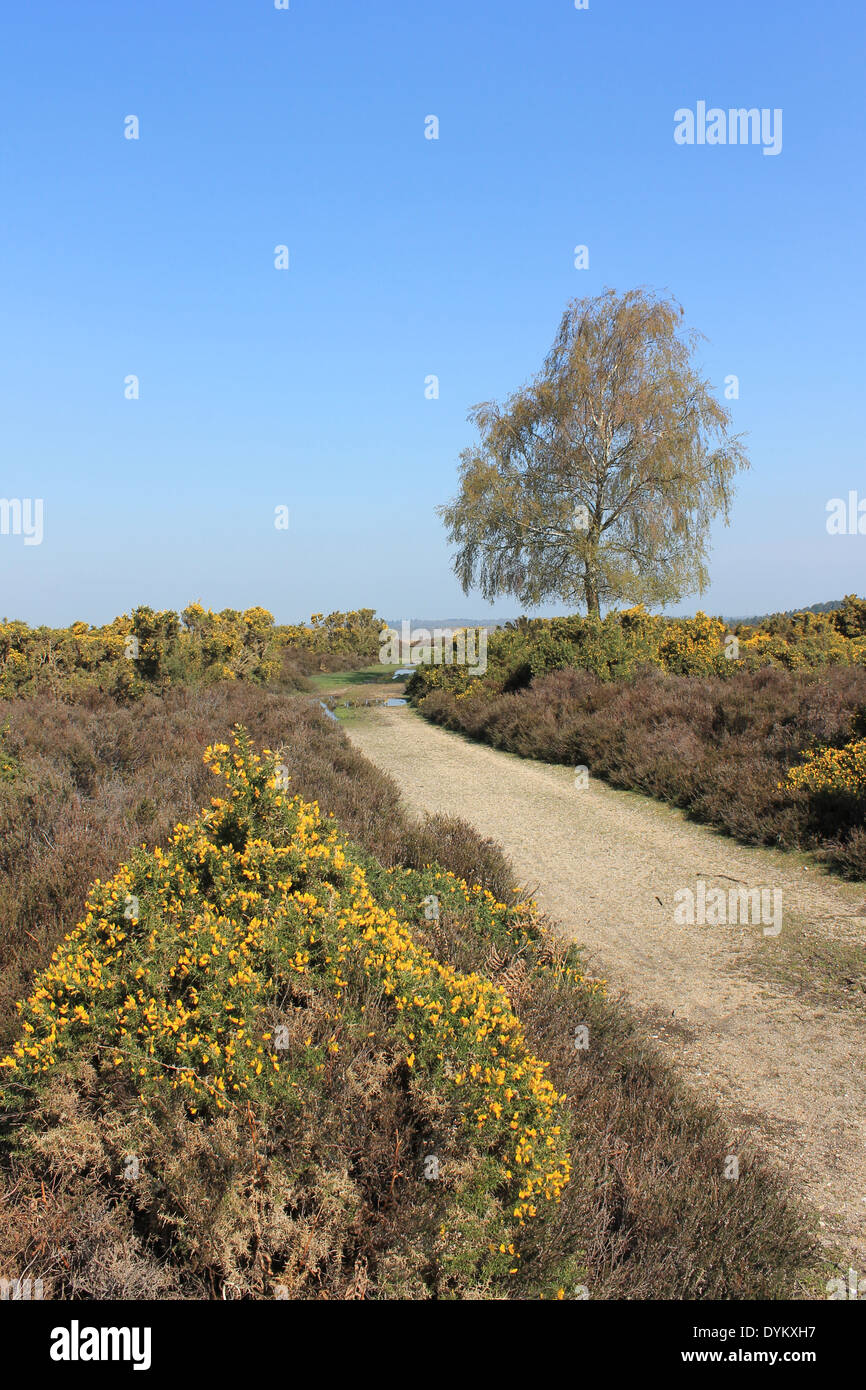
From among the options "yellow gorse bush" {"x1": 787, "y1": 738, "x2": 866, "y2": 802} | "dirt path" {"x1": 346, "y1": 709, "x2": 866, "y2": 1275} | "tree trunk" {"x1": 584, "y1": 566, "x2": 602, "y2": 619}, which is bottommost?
"dirt path" {"x1": 346, "y1": 709, "x2": 866, "y2": 1275}

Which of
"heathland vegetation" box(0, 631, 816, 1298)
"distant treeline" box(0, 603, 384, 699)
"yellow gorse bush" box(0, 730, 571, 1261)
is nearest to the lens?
"heathland vegetation" box(0, 631, 816, 1298)

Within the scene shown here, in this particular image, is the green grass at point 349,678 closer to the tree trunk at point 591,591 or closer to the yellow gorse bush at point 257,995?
the tree trunk at point 591,591

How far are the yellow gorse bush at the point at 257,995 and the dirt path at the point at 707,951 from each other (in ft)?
4.48

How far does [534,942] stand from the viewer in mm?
4422

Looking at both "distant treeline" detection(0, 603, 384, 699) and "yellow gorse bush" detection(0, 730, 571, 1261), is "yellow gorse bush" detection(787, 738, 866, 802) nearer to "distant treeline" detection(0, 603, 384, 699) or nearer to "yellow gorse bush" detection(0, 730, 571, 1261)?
"yellow gorse bush" detection(0, 730, 571, 1261)

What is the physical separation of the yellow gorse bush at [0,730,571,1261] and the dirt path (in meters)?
1.37

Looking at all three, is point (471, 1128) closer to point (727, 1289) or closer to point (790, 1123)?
point (727, 1289)

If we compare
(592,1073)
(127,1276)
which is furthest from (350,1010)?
(592,1073)

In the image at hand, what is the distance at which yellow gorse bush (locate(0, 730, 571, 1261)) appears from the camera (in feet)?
7.64

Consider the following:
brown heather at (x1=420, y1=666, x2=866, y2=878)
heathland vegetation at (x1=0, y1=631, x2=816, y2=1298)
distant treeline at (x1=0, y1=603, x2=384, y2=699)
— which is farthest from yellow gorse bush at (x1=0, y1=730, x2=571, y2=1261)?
distant treeline at (x1=0, y1=603, x2=384, y2=699)

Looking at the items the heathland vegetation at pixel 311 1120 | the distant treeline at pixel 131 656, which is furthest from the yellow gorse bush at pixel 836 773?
the distant treeline at pixel 131 656

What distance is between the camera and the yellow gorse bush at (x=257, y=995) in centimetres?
233

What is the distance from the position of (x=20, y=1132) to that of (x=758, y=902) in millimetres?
5300

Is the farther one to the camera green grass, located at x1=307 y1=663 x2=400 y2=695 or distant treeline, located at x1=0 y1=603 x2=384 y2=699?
green grass, located at x1=307 y1=663 x2=400 y2=695
